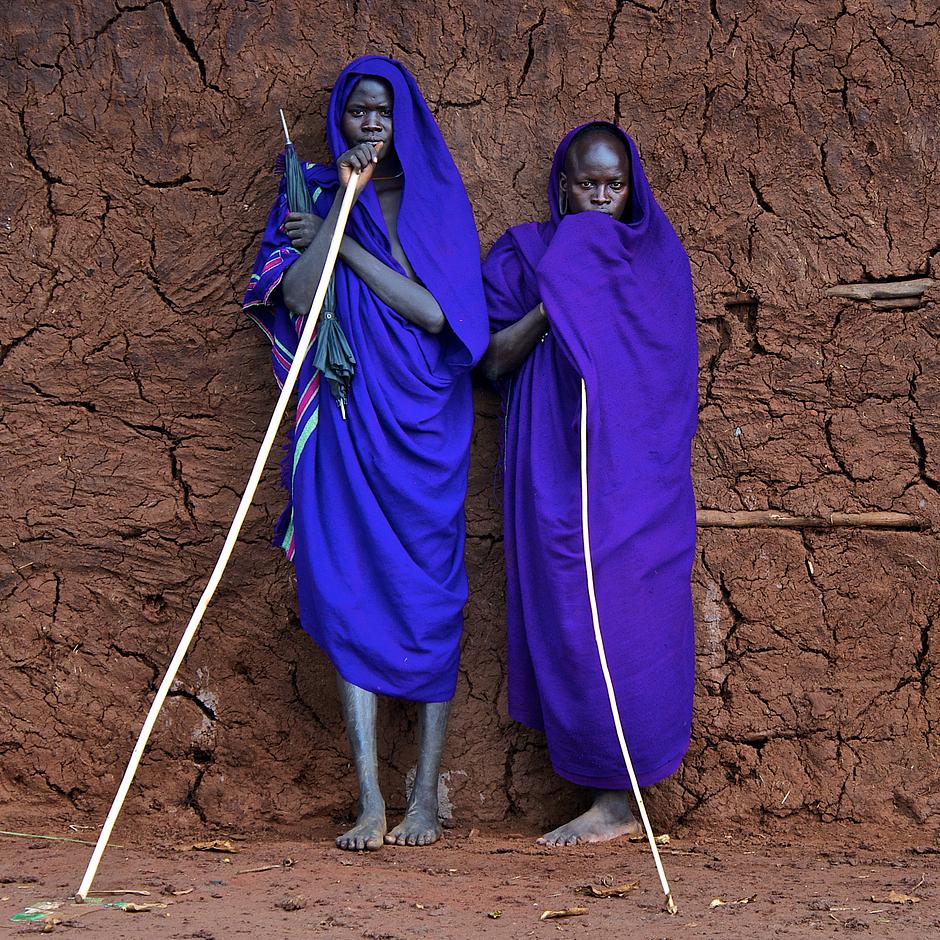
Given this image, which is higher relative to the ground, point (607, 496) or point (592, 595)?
point (607, 496)

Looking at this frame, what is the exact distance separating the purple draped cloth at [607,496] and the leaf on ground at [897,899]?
760 mm

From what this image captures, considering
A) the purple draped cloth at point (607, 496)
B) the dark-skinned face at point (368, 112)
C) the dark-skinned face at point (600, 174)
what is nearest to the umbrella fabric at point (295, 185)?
the dark-skinned face at point (368, 112)

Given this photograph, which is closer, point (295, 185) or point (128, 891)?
point (128, 891)

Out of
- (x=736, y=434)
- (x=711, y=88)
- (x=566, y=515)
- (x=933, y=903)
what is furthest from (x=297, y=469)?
(x=933, y=903)

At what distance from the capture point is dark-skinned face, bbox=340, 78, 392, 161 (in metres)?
3.94

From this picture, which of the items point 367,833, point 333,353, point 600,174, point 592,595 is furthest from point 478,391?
point 367,833

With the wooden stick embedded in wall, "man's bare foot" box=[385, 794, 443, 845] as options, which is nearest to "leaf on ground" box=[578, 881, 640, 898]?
"man's bare foot" box=[385, 794, 443, 845]

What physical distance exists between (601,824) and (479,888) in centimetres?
59

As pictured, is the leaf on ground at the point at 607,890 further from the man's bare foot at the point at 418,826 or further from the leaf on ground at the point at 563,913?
the man's bare foot at the point at 418,826

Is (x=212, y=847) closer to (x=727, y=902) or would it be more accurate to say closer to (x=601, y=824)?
(x=601, y=824)

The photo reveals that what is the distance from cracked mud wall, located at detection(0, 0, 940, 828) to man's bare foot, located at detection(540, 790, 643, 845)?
19 centimetres

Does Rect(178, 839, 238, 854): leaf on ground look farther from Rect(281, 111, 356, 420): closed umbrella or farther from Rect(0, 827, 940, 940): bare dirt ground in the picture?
Rect(281, 111, 356, 420): closed umbrella

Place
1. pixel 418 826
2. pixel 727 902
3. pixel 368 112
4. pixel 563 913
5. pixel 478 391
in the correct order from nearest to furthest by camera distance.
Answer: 1. pixel 563 913
2. pixel 727 902
3. pixel 418 826
4. pixel 368 112
5. pixel 478 391

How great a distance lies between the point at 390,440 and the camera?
388cm
